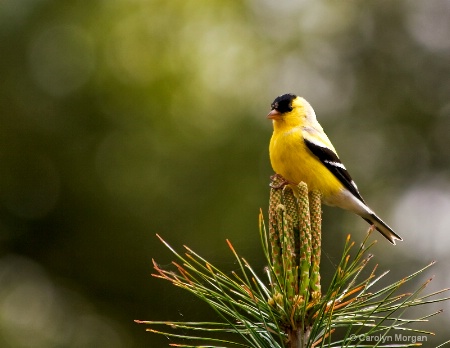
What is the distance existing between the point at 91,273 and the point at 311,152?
469 cm

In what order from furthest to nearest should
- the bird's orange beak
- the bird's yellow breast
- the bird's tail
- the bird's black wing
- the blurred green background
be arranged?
1. the blurred green background
2. the bird's orange beak
3. the bird's tail
4. the bird's black wing
5. the bird's yellow breast

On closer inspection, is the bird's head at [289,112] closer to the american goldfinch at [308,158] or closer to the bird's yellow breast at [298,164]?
the american goldfinch at [308,158]

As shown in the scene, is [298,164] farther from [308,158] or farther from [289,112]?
[289,112]

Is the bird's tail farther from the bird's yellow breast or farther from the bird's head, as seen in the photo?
the bird's head

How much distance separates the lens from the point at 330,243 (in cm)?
755

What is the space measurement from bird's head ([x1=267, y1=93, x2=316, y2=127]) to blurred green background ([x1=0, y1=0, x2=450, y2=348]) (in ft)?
9.96

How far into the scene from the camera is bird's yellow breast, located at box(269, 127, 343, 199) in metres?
3.36

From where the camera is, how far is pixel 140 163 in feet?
25.5

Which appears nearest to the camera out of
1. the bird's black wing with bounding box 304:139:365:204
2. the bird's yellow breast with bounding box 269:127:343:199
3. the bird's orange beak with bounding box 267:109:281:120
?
the bird's yellow breast with bounding box 269:127:343:199

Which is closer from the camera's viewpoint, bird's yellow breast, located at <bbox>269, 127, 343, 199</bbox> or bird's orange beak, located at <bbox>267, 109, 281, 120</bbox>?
bird's yellow breast, located at <bbox>269, 127, 343, 199</bbox>

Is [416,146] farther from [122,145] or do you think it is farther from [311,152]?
[311,152]

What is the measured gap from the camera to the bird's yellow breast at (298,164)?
132 inches

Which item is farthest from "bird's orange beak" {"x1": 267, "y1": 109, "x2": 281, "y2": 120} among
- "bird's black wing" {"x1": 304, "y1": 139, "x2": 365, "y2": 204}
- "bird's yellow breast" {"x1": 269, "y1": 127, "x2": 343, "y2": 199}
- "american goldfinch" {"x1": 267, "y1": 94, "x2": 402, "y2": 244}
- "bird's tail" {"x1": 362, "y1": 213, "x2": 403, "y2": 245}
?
"bird's tail" {"x1": 362, "y1": 213, "x2": 403, "y2": 245}

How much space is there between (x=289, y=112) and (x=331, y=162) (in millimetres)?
379
